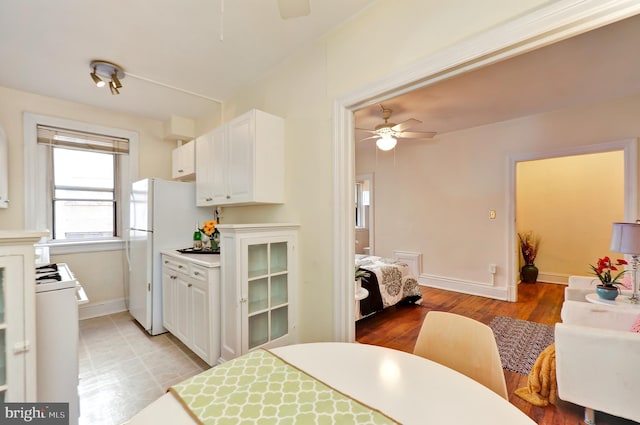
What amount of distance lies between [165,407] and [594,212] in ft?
20.9

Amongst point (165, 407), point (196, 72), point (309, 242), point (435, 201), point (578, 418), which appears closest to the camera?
point (165, 407)

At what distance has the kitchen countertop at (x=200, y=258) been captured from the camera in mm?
2172

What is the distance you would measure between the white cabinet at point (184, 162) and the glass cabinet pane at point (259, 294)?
1.77 metres

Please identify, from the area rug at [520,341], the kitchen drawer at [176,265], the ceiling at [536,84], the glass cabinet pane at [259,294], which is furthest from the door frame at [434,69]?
the area rug at [520,341]

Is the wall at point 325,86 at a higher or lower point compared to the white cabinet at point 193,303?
higher

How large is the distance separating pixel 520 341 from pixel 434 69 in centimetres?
275

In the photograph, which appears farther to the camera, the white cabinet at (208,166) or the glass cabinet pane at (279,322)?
the white cabinet at (208,166)

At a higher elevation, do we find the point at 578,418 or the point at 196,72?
the point at 196,72

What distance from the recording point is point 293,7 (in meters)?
1.50

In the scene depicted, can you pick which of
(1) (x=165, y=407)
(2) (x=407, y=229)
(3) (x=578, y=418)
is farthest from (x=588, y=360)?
(2) (x=407, y=229)

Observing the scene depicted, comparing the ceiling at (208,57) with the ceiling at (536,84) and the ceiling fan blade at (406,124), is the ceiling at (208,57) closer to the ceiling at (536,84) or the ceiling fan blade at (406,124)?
the ceiling at (536,84)

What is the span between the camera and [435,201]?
459 cm

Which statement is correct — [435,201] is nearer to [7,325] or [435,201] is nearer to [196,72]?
[196,72]

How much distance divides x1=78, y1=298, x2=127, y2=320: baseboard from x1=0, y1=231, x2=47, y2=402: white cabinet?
101 inches
